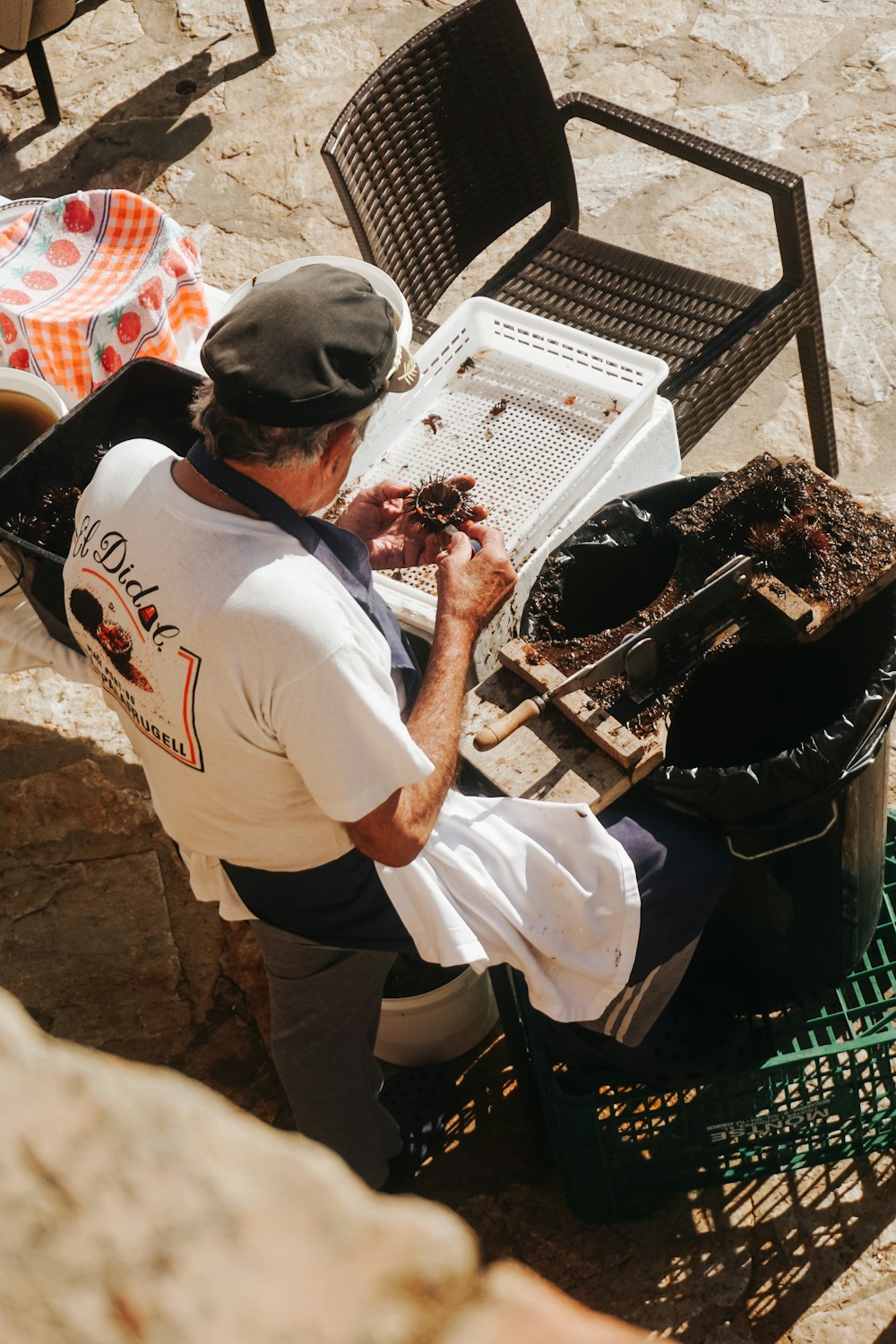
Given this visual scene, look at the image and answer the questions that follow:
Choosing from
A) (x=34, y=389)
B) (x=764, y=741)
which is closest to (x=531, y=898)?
(x=764, y=741)

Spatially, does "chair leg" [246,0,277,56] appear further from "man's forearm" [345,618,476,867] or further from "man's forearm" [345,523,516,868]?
"man's forearm" [345,618,476,867]

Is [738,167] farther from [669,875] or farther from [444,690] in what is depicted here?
[669,875]

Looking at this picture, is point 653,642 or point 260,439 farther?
point 653,642

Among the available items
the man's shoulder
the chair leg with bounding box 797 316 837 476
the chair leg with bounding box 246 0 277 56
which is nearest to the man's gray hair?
the man's shoulder

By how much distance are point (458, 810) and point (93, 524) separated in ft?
2.40

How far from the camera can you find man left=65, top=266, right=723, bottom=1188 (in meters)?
1.71

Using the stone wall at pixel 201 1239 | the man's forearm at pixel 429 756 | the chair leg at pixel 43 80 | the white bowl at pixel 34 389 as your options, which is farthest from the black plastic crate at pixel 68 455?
the chair leg at pixel 43 80

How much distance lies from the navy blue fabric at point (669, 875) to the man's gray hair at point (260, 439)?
2.52ft

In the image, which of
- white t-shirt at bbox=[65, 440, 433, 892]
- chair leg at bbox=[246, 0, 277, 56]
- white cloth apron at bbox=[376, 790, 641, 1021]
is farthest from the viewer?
chair leg at bbox=[246, 0, 277, 56]

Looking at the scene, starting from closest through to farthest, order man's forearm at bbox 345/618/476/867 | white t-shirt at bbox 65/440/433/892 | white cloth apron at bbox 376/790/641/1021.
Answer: white t-shirt at bbox 65/440/433/892, man's forearm at bbox 345/618/476/867, white cloth apron at bbox 376/790/641/1021

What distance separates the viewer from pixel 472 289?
434 centimetres

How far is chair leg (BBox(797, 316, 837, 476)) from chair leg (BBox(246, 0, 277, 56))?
2865 mm

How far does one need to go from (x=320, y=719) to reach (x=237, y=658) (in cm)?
14

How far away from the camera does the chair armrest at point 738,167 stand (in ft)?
10.4
